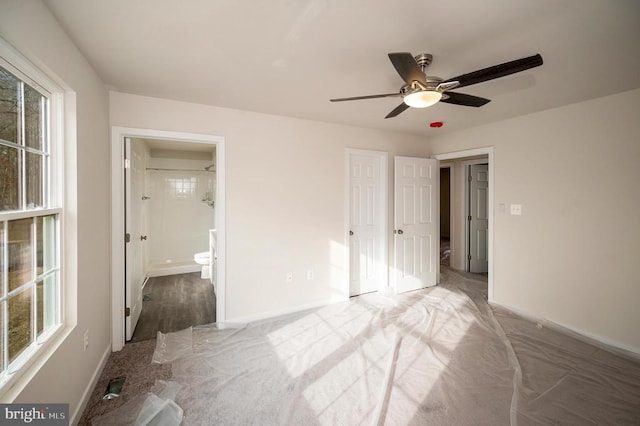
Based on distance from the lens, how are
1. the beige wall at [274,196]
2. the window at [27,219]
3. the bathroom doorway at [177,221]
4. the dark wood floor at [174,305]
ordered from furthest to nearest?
the bathroom doorway at [177,221]
the dark wood floor at [174,305]
the beige wall at [274,196]
the window at [27,219]

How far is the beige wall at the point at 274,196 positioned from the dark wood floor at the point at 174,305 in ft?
2.07

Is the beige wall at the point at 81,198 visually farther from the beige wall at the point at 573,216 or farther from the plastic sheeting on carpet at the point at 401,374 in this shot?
the beige wall at the point at 573,216

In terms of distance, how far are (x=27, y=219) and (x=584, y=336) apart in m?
4.54

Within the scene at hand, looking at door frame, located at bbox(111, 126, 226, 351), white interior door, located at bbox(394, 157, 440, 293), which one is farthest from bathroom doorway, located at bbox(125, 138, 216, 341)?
white interior door, located at bbox(394, 157, 440, 293)

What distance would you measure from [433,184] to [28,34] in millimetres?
4400

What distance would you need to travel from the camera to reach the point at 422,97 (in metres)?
1.83

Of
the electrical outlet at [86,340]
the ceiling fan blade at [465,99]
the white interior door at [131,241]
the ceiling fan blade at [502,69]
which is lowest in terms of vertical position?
the electrical outlet at [86,340]

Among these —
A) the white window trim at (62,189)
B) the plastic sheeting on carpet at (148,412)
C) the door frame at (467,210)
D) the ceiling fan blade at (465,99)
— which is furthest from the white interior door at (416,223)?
the white window trim at (62,189)

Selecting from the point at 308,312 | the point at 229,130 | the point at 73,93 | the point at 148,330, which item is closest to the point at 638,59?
the point at 229,130

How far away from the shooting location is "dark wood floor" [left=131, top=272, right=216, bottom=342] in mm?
3036

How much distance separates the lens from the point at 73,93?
1754mm

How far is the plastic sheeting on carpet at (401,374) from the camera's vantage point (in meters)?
1.79

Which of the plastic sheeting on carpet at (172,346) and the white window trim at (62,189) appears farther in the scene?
the plastic sheeting on carpet at (172,346)

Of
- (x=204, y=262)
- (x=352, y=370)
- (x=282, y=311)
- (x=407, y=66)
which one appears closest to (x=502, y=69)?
(x=407, y=66)
